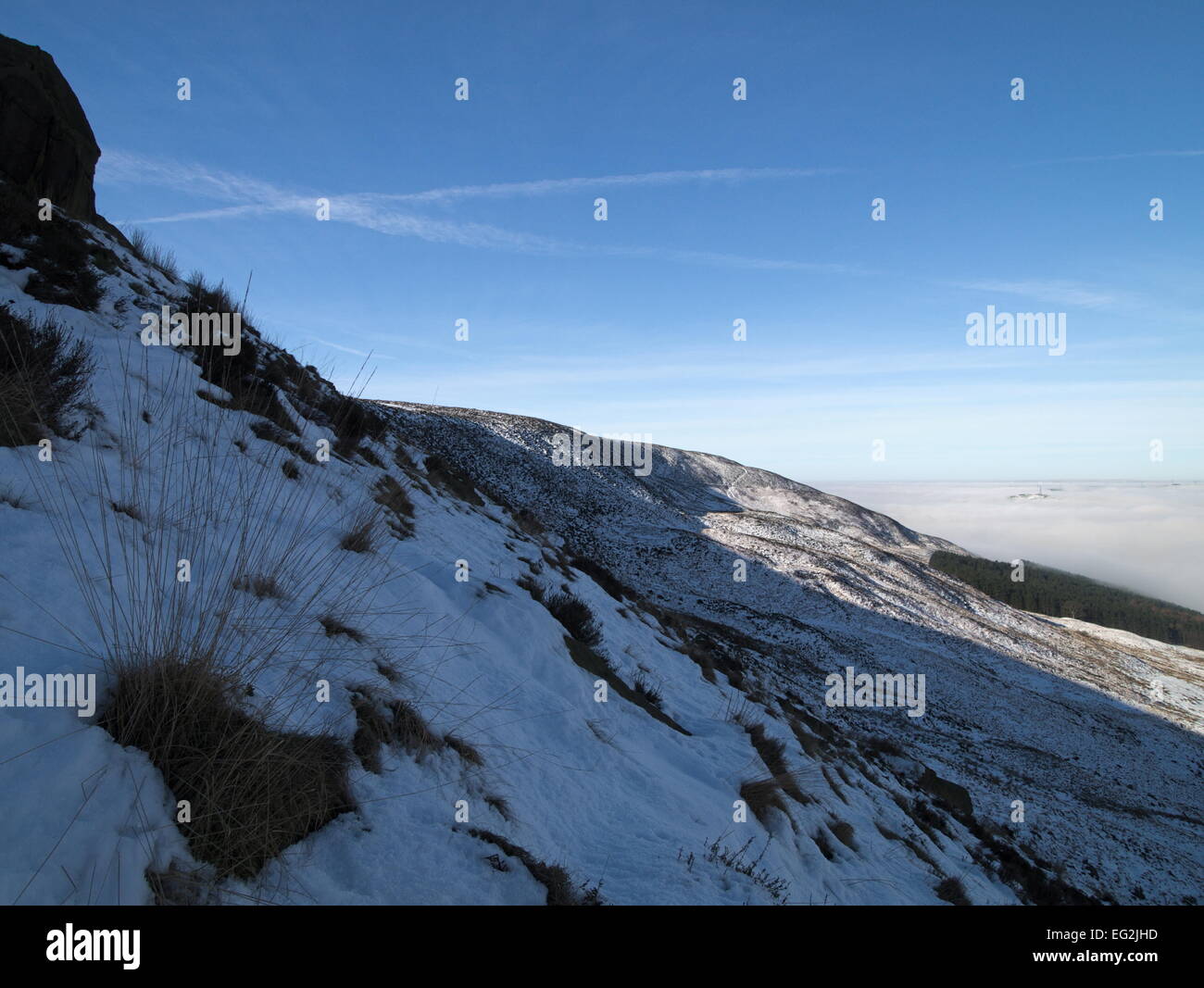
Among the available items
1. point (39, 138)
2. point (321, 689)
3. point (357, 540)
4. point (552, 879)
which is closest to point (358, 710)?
point (321, 689)

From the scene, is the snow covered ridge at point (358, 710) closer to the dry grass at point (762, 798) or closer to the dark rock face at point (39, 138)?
the dry grass at point (762, 798)

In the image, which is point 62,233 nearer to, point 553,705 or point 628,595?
point 553,705

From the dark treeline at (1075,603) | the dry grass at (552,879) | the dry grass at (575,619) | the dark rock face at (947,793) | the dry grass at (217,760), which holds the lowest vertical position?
the dark treeline at (1075,603)

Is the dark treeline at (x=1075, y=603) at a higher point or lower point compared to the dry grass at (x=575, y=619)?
lower

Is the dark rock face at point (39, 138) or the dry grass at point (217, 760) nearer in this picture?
the dry grass at point (217, 760)

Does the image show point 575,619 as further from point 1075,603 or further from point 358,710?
point 1075,603

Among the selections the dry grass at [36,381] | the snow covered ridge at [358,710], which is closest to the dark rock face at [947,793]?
the snow covered ridge at [358,710]

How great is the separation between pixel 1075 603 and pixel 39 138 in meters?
128

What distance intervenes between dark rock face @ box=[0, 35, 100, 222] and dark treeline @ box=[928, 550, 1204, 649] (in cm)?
8999

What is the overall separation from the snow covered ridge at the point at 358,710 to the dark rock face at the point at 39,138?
2.83 metres

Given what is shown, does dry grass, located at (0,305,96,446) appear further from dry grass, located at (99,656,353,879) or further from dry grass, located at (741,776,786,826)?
dry grass, located at (741,776,786,826)

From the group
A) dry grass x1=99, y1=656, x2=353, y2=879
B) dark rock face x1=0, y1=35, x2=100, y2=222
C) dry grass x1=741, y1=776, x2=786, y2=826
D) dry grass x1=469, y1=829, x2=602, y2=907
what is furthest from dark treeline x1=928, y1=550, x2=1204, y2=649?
dry grass x1=99, y1=656, x2=353, y2=879

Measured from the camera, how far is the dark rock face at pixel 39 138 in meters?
11.3
